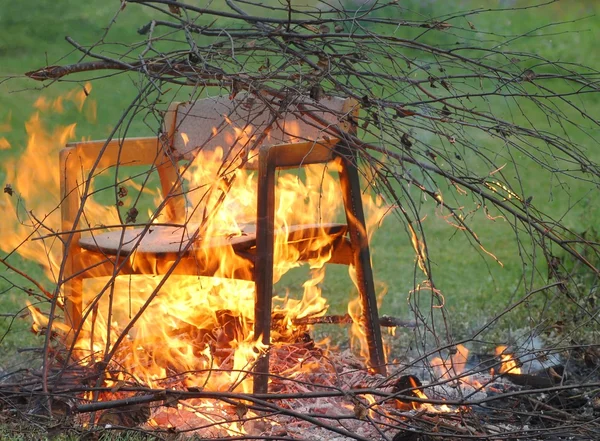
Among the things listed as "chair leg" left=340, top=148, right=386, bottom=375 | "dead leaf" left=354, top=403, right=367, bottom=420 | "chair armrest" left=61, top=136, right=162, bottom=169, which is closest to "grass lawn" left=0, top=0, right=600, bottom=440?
"chair leg" left=340, top=148, right=386, bottom=375

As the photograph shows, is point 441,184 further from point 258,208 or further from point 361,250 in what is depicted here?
point 258,208

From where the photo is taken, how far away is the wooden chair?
2852 mm

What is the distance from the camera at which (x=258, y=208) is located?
2887 millimetres

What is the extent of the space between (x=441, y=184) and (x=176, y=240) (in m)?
5.93

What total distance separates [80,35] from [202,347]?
24.0 feet

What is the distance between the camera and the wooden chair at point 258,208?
285 cm

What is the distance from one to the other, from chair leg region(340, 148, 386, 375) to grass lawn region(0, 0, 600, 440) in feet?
3.54

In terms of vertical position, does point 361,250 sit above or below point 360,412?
above

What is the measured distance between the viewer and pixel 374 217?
3.47 metres

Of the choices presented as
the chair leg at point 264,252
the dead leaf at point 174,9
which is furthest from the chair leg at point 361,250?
→ the dead leaf at point 174,9

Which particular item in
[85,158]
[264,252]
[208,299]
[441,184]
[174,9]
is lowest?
[208,299]

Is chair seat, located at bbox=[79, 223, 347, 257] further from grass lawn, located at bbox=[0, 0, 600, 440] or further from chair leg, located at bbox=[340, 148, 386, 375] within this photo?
grass lawn, located at bbox=[0, 0, 600, 440]

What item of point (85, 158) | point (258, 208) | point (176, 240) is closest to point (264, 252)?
point (258, 208)

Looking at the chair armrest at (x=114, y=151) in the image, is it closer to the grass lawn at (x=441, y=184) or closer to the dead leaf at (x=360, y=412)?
the grass lawn at (x=441, y=184)
